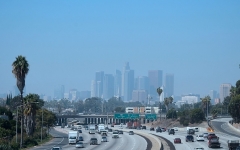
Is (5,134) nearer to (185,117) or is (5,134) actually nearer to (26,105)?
(26,105)

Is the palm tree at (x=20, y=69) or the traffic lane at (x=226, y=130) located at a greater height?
the palm tree at (x=20, y=69)

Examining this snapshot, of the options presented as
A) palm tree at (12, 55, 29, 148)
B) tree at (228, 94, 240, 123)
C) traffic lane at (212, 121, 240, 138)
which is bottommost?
traffic lane at (212, 121, 240, 138)

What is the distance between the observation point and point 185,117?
18425cm

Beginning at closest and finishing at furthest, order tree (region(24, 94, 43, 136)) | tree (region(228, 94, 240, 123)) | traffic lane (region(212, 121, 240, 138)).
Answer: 1. tree (region(24, 94, 43, 136))
2. traffic lane (region(212, 121, 240, 138))
3. tree (region(228, 94, 240, 123))

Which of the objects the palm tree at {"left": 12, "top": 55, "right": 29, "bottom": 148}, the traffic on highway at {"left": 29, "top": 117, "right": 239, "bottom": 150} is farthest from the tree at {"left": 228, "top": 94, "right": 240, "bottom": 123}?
the palm tree at {"left": 12, "top": 55, "right": 29, "bottom": 148}

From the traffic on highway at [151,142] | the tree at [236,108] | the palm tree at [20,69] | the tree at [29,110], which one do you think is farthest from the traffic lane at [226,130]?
the palm tree at [20,69]

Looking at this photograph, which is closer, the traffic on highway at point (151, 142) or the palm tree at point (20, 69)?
the traffic on highway at point (151, 142)

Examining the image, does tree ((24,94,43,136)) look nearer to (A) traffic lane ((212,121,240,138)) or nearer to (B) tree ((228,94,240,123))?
(A) traffic lane ((212,121,240,138))

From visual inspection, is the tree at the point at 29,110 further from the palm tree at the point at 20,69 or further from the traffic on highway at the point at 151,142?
the palm tree at the point at 20,69

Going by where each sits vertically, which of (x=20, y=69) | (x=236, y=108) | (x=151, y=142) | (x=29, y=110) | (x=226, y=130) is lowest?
(x=226, y=130)

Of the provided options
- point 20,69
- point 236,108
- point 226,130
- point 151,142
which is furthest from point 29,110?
point 236,108

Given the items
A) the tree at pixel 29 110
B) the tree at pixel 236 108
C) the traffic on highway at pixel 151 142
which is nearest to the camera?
A: the traffic on highway at pixel 151 142

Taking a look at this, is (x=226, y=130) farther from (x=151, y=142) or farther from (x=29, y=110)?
(x=29, y=110)

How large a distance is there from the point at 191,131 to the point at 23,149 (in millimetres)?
57541
